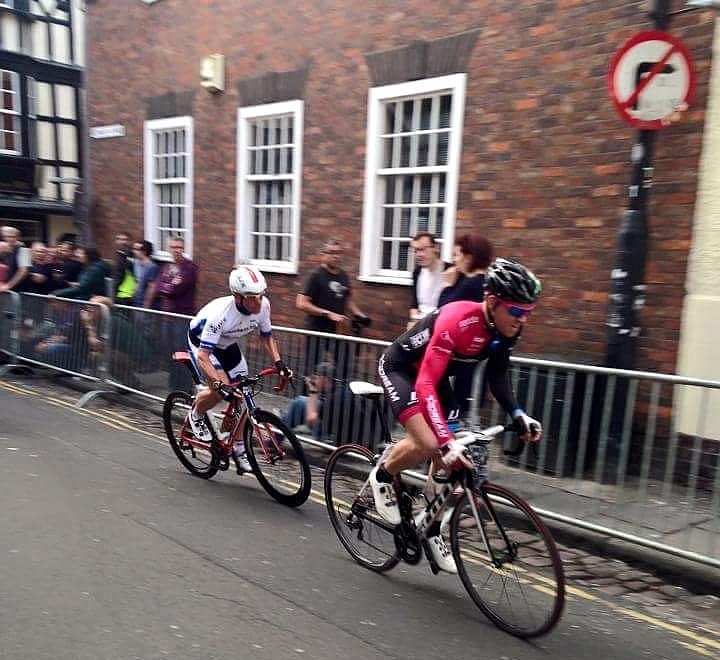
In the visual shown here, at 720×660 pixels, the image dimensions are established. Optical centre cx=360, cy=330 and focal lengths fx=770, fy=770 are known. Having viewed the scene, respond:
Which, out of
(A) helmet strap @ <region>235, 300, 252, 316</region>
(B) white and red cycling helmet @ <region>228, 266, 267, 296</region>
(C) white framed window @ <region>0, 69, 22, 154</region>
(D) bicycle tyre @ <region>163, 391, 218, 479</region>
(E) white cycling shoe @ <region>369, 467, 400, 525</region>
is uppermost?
(C) white framed window @ <region>0, 69, 22, 154</region>

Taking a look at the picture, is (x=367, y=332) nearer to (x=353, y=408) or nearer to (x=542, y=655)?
(x=353, y=408)

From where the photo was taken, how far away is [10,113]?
70.9 feet

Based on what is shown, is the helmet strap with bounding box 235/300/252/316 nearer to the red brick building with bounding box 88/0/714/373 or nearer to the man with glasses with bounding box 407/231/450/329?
the man with glasses with bounding box 407/231/450/329

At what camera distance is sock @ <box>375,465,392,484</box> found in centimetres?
434

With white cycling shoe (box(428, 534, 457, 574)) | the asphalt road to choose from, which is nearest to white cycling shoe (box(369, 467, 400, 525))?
white cycling shoe (box(428, 534, 457, 574))

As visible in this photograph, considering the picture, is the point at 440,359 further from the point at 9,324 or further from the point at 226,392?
the point at 9,324

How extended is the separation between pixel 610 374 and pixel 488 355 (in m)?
1.41

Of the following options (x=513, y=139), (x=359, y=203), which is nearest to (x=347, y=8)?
(x=359, y=203)

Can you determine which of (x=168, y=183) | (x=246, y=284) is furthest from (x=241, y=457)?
(x=168, y=183)

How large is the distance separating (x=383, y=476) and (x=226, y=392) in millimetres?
1909

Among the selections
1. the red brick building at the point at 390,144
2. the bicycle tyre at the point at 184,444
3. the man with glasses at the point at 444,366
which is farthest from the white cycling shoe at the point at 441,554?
the red brick building at the point at 390,144

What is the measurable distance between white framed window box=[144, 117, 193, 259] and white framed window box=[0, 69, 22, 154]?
32.8 feet

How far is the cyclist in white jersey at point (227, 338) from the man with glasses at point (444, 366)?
1737 mm

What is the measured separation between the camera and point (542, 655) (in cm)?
356
